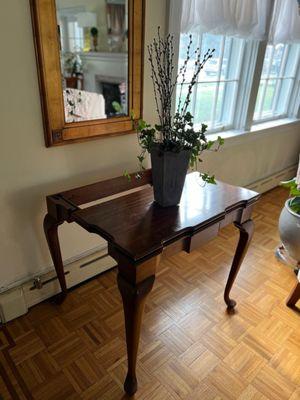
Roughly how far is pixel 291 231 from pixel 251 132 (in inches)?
44.9

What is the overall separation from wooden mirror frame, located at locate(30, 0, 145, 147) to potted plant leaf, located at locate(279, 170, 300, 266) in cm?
107

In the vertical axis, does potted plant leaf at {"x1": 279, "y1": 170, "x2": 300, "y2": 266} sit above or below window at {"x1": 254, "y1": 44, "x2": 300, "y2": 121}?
below

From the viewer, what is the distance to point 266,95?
9.55 feet

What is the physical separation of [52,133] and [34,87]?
8.2 inches

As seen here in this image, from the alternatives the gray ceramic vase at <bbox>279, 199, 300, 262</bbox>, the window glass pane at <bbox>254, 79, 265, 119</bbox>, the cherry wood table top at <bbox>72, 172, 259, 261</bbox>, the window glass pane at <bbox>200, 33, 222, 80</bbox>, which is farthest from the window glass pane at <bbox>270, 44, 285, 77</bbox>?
the cherry wood table top at <bbox>72, 172, 259, 261</bbox>

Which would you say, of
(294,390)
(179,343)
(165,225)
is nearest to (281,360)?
(294,390)

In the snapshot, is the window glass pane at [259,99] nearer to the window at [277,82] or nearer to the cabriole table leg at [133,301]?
the window at [277,82]

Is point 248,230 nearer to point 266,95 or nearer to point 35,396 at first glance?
point 35,396

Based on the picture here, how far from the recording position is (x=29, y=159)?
1375mm

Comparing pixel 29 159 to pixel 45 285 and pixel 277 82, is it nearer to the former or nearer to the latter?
pixel 45 285

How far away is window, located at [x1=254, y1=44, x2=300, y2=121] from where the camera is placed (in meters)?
2.77

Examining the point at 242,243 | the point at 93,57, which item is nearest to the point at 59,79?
the point at 93,57

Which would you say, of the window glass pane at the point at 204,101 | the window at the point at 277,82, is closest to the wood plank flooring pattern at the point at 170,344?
the window glass pane at the point at 204,101

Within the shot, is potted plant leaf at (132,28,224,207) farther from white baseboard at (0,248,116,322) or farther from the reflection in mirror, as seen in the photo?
white baseboard at (0,248,116,322)
